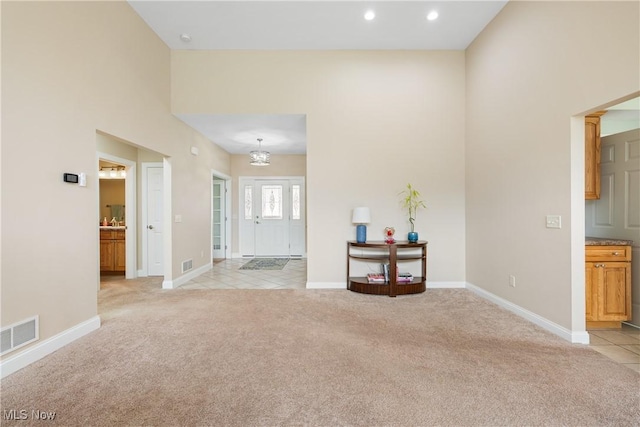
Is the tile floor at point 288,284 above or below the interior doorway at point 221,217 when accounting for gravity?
below

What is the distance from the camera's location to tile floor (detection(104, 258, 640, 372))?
236cm

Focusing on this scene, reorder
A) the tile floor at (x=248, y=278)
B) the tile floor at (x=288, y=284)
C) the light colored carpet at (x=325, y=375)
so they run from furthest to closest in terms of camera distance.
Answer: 1. the tile floor at (x=248, y=278)
2. the tile floor at (x=288, y=284)
3. the light colored carpet at (x=325, y=375)

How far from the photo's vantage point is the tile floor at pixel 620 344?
88.2 inches

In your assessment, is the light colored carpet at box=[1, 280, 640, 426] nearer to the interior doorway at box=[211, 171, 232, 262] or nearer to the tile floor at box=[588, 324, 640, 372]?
the tile floor at box=[588, 324, 640, 372]

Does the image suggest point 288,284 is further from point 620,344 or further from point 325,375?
point 620,344

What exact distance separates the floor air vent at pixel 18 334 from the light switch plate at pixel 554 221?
181 inches

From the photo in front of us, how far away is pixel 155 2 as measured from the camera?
3.30 meters

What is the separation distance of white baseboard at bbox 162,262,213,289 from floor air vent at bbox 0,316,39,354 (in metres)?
2.09

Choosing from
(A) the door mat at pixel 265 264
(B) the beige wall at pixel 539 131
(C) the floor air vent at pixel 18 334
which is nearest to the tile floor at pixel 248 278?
(A) the door mat at pixel 265 264

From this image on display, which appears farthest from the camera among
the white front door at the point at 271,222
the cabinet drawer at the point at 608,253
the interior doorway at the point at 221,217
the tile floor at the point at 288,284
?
the white front door at the point at 271,222

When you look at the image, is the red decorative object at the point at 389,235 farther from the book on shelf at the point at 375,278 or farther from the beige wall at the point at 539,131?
the beige wall at the point at 539,131

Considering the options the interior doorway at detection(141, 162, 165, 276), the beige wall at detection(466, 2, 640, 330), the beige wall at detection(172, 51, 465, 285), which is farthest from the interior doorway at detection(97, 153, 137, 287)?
the beige wall at detection(466, 2, 640, 330)

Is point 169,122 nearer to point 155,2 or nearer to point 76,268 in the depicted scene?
point 155,2

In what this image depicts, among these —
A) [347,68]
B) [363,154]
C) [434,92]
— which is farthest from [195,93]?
[434,92]
